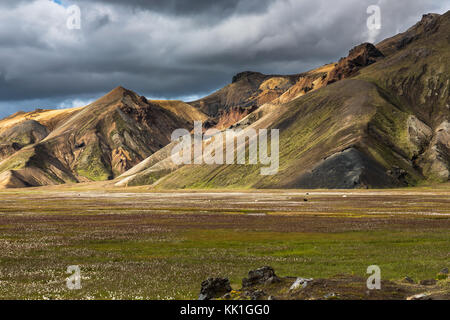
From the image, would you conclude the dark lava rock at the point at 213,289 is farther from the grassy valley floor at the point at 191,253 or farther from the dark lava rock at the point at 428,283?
the dark lava rock at the point at 428,283

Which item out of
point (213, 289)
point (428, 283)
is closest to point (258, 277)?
point (213, 289)

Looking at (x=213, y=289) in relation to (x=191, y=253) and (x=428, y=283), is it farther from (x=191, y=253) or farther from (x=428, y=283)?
(x=191, y=253)

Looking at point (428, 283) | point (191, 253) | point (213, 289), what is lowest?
point (191, 253)

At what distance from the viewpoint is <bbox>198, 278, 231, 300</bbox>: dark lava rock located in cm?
2061

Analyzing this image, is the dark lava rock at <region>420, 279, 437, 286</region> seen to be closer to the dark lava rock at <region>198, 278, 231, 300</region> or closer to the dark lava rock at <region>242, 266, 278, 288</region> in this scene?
the dark lava rock at <region>242, 266, 278, 288</region>

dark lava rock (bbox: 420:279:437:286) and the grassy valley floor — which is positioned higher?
dark lava rock (bbox: 420:279:437:286)

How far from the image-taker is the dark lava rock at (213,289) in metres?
20.6

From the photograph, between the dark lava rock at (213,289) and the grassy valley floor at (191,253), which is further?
the grassy valley floor at (191,253)

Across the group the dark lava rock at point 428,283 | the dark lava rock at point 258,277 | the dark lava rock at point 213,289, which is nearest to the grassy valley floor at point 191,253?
the dark lava rock at point 428,283

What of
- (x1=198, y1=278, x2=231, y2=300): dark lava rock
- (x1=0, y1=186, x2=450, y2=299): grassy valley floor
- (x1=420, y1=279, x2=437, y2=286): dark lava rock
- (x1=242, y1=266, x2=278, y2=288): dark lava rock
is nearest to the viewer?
(x1=198, y1=278, x2=231, y2=300): dark lava rock

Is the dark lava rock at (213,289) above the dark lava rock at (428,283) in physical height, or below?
above

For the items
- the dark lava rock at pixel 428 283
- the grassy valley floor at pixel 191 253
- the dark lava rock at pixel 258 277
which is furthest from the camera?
the grassy valley floor at pixel 191 253

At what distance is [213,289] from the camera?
2084cm

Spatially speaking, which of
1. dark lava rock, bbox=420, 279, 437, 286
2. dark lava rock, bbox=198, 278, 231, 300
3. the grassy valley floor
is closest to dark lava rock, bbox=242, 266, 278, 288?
dark lava rock, bbox=198, 278, 231, 300
